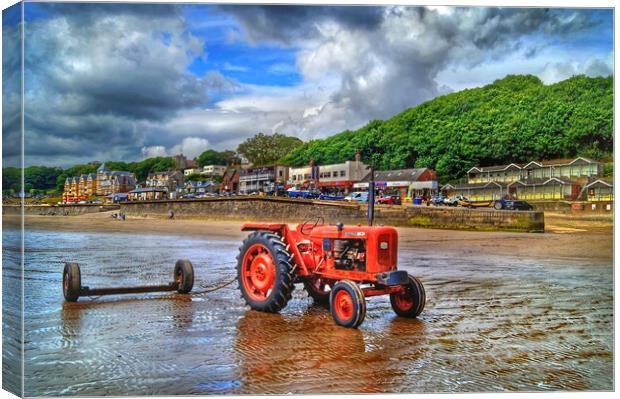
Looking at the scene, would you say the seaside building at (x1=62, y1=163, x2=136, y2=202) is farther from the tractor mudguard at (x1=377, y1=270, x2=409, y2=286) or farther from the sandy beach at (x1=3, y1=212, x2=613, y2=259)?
the tractor mudguard at (x1=377, y1=270, x2=409, y2=286)

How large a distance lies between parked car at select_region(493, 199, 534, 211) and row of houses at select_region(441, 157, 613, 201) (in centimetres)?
8

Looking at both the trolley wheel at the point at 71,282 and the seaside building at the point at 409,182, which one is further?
the seaside building at the point at 409,182

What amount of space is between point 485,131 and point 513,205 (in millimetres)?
1015

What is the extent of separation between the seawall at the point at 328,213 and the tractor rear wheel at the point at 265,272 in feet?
3.03

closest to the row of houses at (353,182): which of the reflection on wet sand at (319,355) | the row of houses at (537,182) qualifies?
the row of houses at (537,182)

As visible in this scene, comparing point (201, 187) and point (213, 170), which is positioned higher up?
point (213, 170)

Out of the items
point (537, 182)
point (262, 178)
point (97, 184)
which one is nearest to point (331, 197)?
point (262, 178)

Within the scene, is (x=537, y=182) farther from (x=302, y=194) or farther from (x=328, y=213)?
(x=302, y=194)

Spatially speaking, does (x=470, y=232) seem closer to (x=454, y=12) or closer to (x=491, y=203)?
(x=491, y=203)

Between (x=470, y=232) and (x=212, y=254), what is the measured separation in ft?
12.4

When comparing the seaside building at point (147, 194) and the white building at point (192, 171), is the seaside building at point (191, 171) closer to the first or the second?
the white building at point (192, 171)

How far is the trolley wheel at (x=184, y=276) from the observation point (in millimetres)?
6938

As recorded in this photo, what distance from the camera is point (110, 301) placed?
22.1ft

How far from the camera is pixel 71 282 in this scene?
6.27 m
